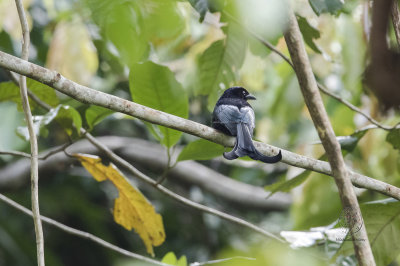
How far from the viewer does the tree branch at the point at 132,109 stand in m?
1.53

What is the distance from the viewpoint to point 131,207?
94.7 inches

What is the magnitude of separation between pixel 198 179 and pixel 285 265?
4120 mm

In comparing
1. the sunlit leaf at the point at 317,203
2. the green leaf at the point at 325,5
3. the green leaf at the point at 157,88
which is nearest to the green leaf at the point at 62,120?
the green leaf at the point at 157,88

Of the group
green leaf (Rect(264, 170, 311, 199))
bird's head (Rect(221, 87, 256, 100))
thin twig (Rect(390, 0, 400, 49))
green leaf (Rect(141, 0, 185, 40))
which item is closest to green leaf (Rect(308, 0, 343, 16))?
thin twig (Rect(390, 0, 400, 49))

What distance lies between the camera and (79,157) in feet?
7.49

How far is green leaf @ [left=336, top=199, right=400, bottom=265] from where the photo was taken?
2162 mm

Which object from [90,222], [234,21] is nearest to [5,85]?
[234,21]

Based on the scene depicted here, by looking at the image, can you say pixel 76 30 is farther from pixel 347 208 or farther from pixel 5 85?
pixel 347 208

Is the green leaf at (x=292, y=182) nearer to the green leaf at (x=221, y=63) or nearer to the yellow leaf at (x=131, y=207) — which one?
the yellow leaf at (x=131, y=207)

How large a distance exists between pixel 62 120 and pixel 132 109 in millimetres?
691

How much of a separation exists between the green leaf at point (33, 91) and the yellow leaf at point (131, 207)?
340mm

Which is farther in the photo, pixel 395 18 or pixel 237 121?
pixel 237 121

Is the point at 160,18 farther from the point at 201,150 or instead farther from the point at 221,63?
the point at 201,150

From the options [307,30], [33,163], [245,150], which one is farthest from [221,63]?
[33,163]
